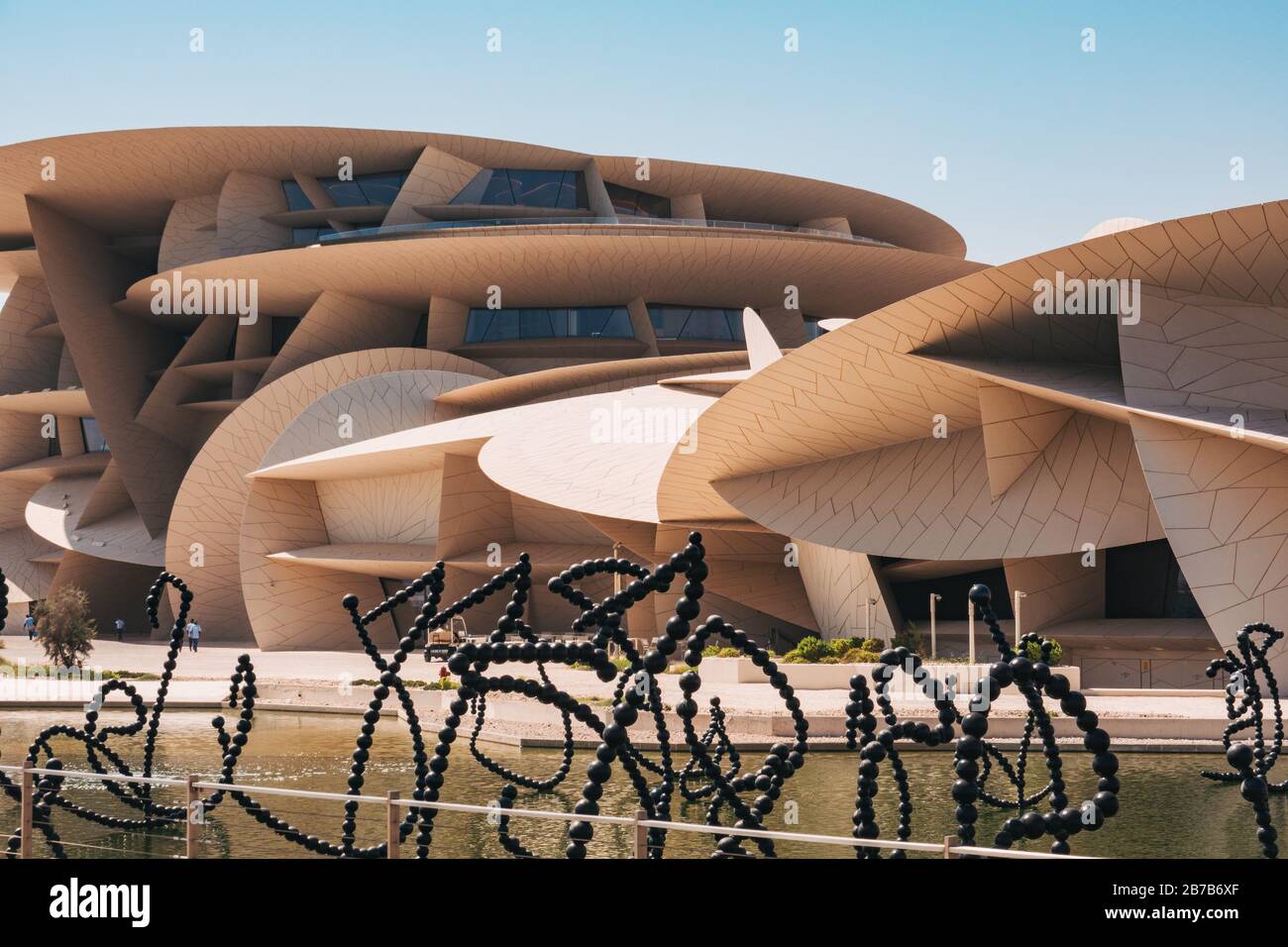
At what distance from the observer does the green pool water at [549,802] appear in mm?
11891

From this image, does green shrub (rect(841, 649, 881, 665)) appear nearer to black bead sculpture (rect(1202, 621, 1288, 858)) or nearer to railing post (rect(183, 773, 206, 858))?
black bead sculpture (rect(1202, 621, 1288, 858))

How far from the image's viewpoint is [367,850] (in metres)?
10.4

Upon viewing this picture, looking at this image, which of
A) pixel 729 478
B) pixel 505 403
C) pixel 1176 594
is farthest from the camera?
pixel 505 403

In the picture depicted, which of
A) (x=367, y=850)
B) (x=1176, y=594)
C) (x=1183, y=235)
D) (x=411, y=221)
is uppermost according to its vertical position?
(x=411, y=221)

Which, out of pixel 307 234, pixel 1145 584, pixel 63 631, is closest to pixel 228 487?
pixel 63 631

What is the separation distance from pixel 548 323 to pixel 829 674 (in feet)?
83.9

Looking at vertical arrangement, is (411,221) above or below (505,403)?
above

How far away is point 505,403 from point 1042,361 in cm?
1939

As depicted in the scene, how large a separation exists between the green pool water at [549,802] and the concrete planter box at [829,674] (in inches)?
166

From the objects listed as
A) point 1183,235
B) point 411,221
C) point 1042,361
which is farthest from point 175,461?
point 1183,235

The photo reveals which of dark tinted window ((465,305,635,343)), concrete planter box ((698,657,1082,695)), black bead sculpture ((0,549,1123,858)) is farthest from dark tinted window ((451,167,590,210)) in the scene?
black bead sculpture ((0,549,1123,858))

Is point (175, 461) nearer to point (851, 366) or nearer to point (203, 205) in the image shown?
point (203, 205)
